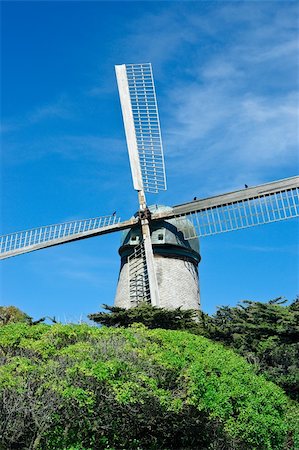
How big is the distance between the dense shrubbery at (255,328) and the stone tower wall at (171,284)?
1.35 metres

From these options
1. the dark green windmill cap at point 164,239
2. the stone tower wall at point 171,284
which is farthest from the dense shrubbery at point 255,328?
the dark green windmill cap at point 164,239

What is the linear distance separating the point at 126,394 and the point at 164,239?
454 inches

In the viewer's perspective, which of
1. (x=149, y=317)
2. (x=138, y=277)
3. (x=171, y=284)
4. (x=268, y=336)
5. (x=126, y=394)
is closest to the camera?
(x=126, y=394)

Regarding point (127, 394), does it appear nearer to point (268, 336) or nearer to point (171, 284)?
point (268, 336)

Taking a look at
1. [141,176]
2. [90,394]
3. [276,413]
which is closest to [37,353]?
[90,394]

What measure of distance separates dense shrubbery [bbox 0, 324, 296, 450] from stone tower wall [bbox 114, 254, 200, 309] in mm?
8394

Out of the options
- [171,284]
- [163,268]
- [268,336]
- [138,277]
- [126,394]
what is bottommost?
[126,394]

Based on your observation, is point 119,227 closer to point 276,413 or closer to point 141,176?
point 141,176

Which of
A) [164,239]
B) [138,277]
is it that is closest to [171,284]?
[138,277]

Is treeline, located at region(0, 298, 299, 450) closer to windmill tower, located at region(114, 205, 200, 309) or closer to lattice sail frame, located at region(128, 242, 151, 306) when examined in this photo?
lattice sail frame, located at region(128, 242, 151, 306)

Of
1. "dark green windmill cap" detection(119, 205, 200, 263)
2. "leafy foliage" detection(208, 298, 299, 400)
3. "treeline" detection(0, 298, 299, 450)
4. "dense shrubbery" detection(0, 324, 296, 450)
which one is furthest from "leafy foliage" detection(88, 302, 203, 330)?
"dense shrubbery" detection(0, 324, 296, 450)

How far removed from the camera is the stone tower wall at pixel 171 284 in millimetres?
20859

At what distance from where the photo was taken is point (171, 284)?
68.7 feet

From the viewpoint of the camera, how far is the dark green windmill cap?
21078mm
